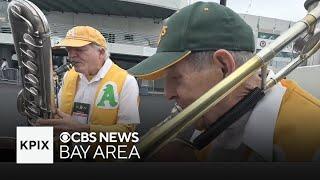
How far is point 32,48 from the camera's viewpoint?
79cm

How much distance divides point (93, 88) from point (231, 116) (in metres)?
0.75

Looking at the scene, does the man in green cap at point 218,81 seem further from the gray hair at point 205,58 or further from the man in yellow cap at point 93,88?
the man in yellow cap at point 93,88

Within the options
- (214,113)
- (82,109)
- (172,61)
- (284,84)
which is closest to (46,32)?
(172,61)

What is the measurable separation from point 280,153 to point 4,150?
74 cm

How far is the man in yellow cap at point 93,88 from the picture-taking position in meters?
1.37

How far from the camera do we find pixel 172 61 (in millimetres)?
811

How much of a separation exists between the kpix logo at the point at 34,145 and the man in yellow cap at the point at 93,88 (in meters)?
0.45

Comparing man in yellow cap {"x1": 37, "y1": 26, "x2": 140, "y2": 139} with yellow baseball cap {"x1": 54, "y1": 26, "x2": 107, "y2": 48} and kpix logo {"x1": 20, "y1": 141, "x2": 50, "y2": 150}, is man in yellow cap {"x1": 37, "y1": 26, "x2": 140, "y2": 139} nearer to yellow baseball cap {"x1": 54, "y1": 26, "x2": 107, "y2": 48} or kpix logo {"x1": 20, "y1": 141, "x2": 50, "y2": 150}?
yellow baseball cap {"x1": 54, "y1": 26, "x2": 107, "y2": 48}

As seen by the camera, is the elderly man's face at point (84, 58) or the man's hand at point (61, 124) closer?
the man's hand at point (61, 124)

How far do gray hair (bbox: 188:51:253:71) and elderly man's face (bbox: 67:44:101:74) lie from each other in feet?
2.29

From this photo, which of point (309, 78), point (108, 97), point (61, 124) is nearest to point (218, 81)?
point (61, 124)

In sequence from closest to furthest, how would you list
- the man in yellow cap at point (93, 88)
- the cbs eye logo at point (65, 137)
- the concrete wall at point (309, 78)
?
the cbs eye logo at point (65, 137), the man in yellow cap at point (93, 88), the concrete wall at point (309, 78)

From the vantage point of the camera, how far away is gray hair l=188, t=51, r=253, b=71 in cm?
82

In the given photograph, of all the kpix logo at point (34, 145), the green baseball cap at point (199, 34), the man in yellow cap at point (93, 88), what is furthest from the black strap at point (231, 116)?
the man in yellow cap at point (93, 88)
